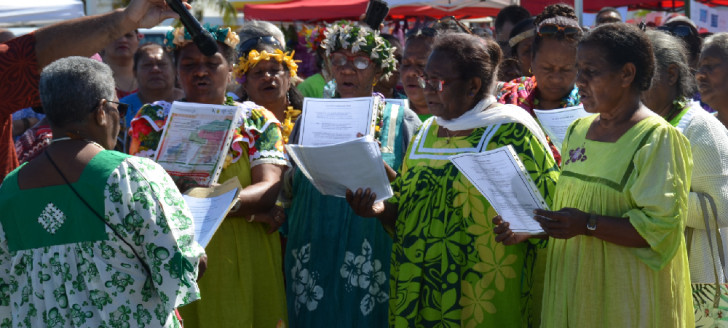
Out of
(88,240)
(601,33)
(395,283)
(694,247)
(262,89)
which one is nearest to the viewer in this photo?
(88,240)

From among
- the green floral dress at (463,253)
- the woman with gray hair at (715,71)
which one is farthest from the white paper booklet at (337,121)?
the woman with gray hair at (715,71)

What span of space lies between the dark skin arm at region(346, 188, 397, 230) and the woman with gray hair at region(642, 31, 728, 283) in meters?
1.37

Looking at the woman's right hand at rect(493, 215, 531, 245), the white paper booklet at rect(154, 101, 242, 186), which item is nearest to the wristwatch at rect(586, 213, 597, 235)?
the woman's right hand at rect(493, 215, 531, 245)

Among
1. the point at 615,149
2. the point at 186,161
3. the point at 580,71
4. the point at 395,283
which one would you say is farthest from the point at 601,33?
the point at 186,161

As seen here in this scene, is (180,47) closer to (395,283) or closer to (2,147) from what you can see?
(2,147)

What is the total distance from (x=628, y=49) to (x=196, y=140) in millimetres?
2220

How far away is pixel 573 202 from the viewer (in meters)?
3.58

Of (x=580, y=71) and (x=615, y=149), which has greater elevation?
(x=580, y=71)

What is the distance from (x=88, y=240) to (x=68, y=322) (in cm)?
33

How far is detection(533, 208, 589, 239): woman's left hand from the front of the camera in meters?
3.39

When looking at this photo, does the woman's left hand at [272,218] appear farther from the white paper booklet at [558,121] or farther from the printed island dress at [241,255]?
the white paper booklet at [558,121]

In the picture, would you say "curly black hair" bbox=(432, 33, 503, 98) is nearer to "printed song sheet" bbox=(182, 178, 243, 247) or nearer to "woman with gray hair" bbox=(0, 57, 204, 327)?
"printed song sheet" bbox=(182, 178, 243, 247)

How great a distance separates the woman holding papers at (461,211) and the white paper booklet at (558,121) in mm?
223

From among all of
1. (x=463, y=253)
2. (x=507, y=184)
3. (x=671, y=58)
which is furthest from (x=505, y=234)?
(x=671, y=58)
